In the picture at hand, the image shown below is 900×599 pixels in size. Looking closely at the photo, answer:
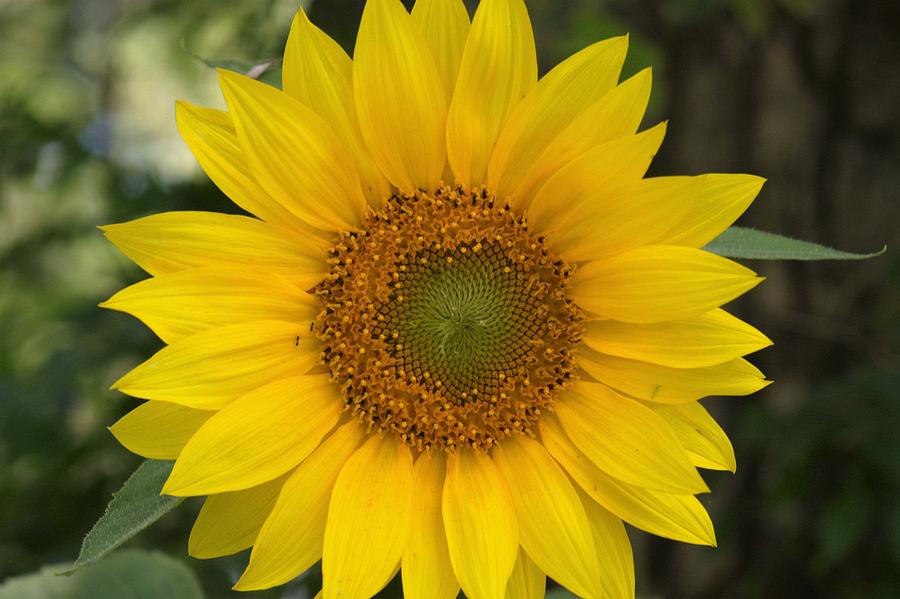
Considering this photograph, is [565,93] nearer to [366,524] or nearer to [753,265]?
[366,524]

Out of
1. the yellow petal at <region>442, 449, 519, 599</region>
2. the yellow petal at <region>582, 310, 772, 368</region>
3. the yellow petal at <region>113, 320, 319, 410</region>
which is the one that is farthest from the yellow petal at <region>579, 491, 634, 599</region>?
the yellow petal at <region>113, 320, 319, 410</region>

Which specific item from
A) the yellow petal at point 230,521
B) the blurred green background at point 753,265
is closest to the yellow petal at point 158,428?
the yellow petal at point 230,521

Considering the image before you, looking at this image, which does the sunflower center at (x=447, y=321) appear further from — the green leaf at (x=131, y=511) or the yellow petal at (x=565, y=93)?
the green leaf at (x=131, y=511)

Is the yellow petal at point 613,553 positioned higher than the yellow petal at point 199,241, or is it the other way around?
the yellow petal at point 199,241

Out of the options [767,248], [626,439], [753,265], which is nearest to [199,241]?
[626,439]

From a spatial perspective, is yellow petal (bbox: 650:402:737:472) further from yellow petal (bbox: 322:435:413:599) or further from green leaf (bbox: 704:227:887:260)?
yellow petal (bbox: 322:435:413:599)
